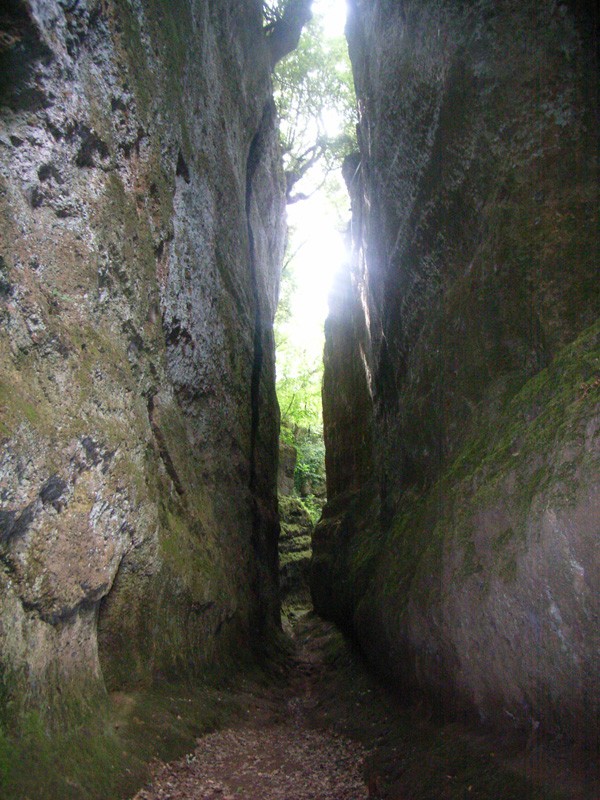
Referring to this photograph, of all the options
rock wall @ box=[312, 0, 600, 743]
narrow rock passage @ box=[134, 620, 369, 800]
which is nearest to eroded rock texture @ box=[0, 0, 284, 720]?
narrow rock passage @ box=[134, 620, 369, 800]

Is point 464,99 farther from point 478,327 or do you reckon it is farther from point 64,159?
point 64,159

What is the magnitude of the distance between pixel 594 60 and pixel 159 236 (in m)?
6.63

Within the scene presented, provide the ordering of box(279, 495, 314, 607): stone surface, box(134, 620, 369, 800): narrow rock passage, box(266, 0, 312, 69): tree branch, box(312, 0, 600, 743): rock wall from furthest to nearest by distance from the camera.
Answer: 1. box(279, 495, 314, 607): stone surface
2. box(266, 0, 312, 69): tree branch
3. box(134, 620, 369, 800): narrow rock passage
4. box(312, 0, 600, 743): rock wall

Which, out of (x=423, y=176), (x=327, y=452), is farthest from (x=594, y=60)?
(x=327, y=452)

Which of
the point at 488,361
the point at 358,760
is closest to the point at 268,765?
the point at 358,760

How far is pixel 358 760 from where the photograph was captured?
6992 mm

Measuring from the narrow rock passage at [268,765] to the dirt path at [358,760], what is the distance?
13mm

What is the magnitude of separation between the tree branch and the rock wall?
310 inches

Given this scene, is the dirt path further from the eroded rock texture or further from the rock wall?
the eroded rock texture

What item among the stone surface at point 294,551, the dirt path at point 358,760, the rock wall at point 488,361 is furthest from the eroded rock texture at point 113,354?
the stone surface at point 294,551

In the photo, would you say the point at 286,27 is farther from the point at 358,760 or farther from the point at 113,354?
the point at 358,760

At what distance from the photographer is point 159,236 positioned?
28.3 ft

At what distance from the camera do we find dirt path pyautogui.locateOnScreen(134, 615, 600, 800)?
183 inches

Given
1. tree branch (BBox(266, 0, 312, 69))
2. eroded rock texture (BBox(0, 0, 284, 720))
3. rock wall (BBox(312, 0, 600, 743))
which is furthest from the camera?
tree branch (BBox(266, 0, 312, 69))
